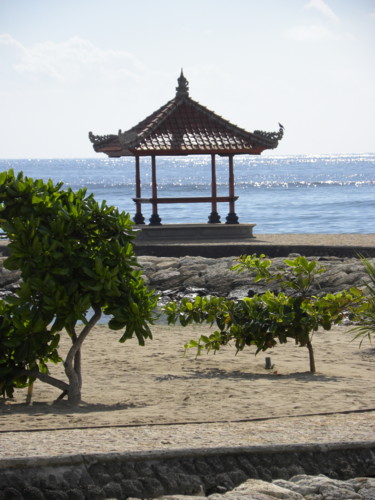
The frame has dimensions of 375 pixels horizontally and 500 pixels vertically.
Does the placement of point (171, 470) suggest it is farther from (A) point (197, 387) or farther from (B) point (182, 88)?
(B) point (182, 88)

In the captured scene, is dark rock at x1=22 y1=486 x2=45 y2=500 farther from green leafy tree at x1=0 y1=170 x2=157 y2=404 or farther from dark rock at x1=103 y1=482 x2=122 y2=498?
green leafy tree at x1=0 y1=170 x2=157 y2=404

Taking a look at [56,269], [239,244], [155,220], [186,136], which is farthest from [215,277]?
[56,269]

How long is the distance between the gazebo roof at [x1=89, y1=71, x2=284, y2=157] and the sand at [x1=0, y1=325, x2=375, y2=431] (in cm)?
1017

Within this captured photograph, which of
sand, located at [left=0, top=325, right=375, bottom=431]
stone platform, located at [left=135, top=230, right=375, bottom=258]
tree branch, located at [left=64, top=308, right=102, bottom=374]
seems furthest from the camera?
stone platform, located at [left=135, top=230, right=375, bottom=258]

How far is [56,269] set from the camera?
23.8ft

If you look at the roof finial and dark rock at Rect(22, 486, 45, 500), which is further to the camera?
the roof finial

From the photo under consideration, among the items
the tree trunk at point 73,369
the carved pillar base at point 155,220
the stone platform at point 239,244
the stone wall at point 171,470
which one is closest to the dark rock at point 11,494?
the stone wall at point 171,470

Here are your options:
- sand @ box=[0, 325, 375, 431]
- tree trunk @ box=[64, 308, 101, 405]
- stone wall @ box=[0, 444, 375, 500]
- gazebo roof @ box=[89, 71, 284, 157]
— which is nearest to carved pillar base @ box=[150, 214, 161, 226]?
gazebo roof @ box=[89, 71, 284, 157]

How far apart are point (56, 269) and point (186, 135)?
14669mm

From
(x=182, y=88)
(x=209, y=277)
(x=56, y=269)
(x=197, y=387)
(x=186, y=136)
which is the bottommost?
(x=209, y=277)

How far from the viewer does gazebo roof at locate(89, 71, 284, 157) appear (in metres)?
21.2

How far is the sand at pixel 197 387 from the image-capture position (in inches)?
277

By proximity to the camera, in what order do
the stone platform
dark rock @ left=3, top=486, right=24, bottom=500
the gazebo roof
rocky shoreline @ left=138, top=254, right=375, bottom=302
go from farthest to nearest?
the gazebo roof → the stone platform → rocky shoreline @ left=138, top=254, right=375, bottom=302 → dark rock @ left=3, top=486, right=24, bottom=500

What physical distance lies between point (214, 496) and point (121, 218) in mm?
2891
